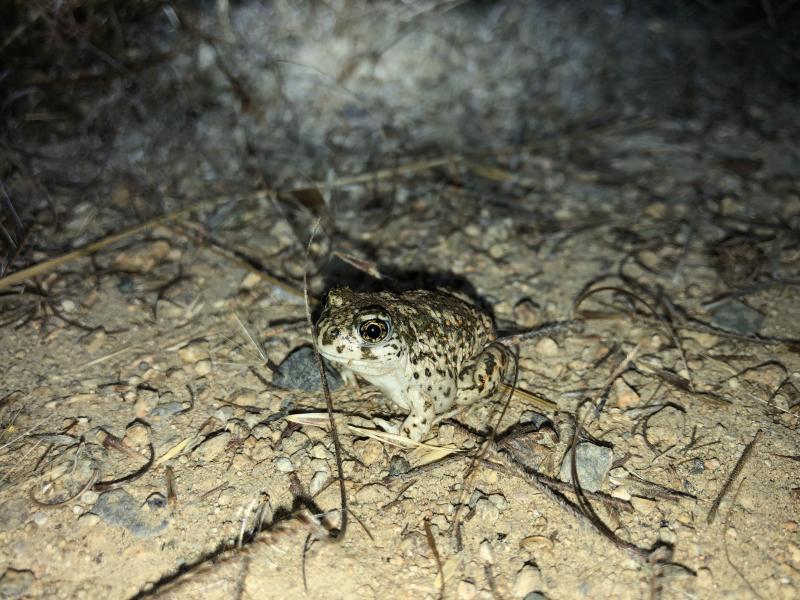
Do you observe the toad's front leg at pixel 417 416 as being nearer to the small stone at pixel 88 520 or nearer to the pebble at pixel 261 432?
the pebble at pixel 261 432

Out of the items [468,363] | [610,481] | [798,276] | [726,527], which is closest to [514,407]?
[468,363]

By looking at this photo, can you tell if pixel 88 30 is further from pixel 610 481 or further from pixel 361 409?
pixel 610 481

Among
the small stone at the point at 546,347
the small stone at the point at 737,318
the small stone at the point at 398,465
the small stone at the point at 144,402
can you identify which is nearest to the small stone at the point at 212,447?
the small stone at the point at 144,402

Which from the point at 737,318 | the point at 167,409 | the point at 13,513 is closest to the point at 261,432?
the point at 167,409

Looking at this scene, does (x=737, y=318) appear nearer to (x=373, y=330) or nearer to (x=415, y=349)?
(x=415, y=349)

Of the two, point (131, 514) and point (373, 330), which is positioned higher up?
point (373, 330)

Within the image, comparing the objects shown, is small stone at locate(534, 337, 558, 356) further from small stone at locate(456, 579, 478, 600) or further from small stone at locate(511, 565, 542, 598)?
small stone at locate(456, 579, 478, 600)
